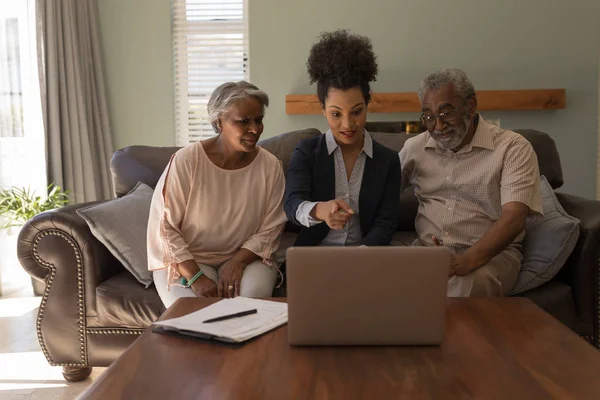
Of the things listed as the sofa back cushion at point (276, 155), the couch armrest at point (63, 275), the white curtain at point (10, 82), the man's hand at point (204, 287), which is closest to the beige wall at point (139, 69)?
the white curtain at point (10, 82)

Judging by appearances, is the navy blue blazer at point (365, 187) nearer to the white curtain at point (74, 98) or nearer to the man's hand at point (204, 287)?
the man's hand at point (204, 287)

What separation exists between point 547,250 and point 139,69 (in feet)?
11.5

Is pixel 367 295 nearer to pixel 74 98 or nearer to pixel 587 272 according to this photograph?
pixel 587 272

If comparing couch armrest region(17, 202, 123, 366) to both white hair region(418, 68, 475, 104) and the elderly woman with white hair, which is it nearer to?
the elderly woman with white hair

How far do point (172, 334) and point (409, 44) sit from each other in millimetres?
3678

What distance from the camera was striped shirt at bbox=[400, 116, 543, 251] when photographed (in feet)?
6.66

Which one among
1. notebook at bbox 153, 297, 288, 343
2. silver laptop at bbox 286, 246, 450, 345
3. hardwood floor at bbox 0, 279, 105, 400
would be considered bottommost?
hardwood floor at bbox 0, 279, 105, 400

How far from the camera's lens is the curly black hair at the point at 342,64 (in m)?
1.96

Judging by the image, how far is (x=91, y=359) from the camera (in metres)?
2.22

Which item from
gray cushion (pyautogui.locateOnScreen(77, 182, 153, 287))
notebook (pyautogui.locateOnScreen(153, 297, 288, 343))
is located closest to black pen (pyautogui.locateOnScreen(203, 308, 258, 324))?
notebook (pyautogui.locateOnScreen(153, 297, 288, 343))

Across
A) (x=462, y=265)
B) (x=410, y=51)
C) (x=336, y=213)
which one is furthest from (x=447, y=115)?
(x=410, y=51)

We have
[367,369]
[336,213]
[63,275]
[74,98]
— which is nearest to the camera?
[367,369]

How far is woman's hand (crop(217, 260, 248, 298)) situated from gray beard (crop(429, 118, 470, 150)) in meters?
0.80

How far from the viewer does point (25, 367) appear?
248 centimetres
